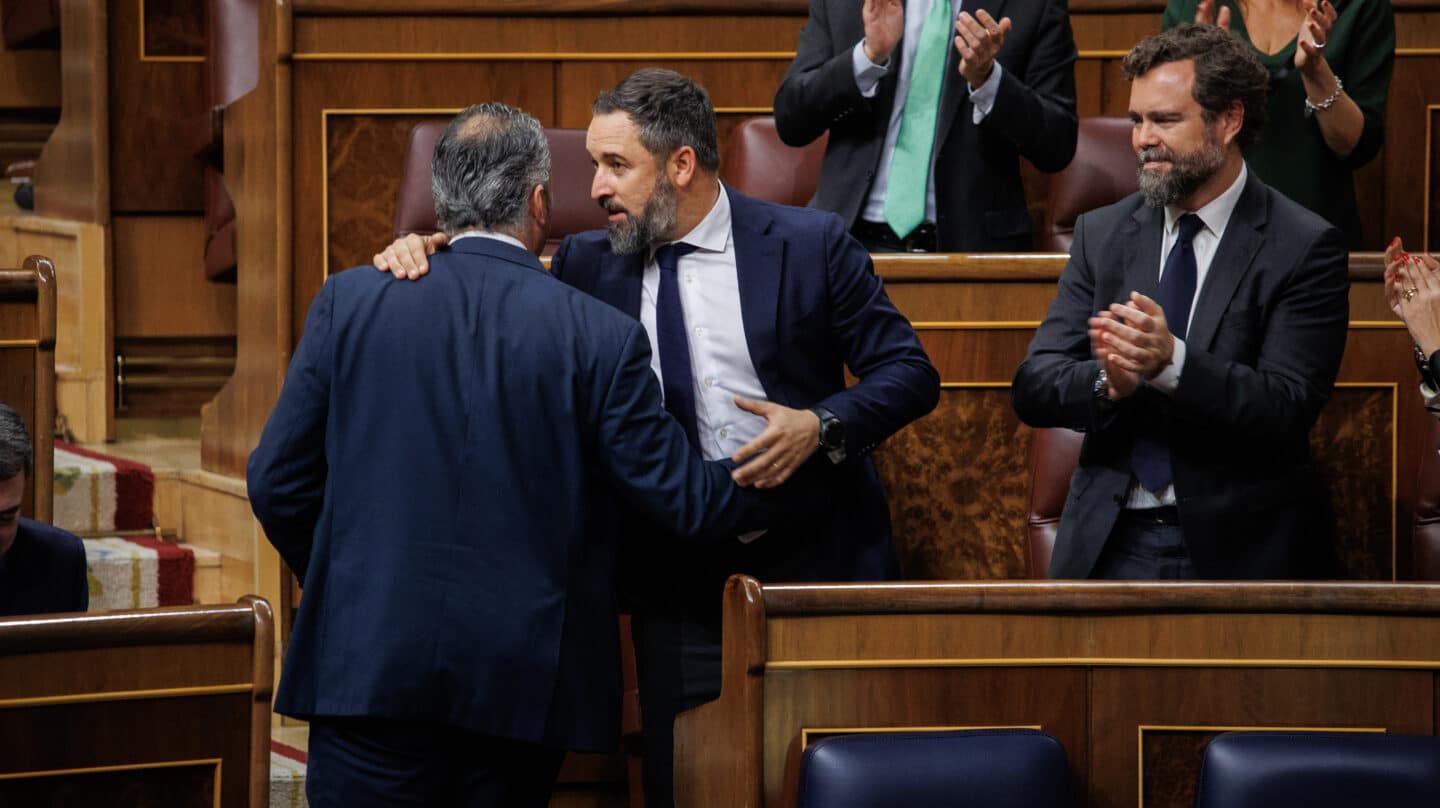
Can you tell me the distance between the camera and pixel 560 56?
10.00ft

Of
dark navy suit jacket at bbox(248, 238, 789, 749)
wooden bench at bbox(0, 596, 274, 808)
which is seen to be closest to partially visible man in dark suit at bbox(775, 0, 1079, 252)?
dark navy suit jacket at bbox(248, 238, 789, 749)

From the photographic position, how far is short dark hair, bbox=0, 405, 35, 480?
72.1 inches

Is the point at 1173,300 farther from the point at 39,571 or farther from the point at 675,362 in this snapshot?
the point at 39,571

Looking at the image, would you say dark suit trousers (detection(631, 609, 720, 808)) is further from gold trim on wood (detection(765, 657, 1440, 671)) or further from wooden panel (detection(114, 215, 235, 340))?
wooden panel (detection(114, 215, 235, 340))

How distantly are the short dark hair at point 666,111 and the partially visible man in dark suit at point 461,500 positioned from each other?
180 mm

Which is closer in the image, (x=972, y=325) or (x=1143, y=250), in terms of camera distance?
(x=1143, y=250)

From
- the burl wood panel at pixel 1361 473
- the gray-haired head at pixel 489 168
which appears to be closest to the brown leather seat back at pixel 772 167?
the burl wood panel at pixel 1361 473

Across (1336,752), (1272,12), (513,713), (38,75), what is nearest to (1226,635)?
(1336,752)

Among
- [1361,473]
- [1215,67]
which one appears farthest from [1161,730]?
[1361,473]

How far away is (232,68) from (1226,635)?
2.69m

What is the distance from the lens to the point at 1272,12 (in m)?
2.71

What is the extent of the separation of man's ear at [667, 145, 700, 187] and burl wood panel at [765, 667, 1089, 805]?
1.71ft

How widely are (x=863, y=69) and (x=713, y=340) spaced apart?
861 millimetres

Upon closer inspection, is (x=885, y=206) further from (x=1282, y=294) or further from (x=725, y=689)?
(x=725, y=689)
